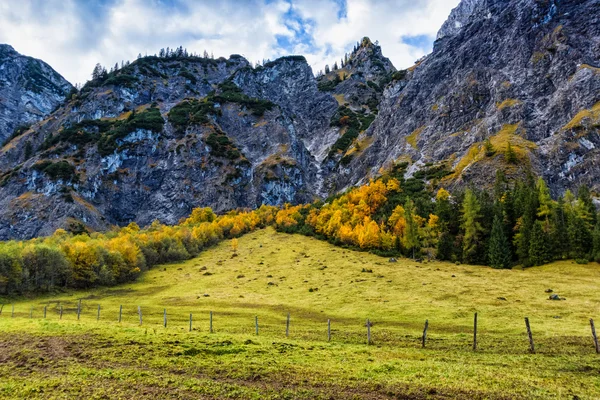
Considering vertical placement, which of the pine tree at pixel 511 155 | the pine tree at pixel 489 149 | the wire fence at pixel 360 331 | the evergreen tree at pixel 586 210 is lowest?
the wire fence at pixel 360 331

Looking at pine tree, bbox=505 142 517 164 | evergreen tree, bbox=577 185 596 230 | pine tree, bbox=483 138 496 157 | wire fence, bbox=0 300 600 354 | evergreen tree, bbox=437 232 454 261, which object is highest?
pine tree, bbox=483 138 496 157

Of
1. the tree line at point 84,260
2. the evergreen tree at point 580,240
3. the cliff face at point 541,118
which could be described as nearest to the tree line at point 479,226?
the evergreen tree at point 580,240

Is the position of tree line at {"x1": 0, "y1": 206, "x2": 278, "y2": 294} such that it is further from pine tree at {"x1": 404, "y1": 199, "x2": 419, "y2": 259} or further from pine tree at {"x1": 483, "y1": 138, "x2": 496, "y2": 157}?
pine tree at {"x1": 483, "y1": 138, "x2": 496, "y2": 157}

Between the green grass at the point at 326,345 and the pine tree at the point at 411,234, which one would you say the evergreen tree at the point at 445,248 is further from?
the green grass at the point at 326,345

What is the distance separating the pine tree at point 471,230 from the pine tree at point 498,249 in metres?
5.14

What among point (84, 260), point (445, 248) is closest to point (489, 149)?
point (445, 248)

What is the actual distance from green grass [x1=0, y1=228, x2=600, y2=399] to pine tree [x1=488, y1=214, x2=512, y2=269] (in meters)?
17.7

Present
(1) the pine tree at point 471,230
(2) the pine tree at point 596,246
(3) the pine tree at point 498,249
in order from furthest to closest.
Result: (1) the pine tree at point 471,230 → (3) the pine tree at point 498,249 → (2) the pine tree at point 596,246

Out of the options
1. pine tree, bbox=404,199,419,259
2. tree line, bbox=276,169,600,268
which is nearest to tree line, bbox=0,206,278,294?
tree line, bbox=276,169,600,268

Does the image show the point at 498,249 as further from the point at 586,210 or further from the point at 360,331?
the point at 360,331

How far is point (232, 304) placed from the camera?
208 ft

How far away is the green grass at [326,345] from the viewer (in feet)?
62.7

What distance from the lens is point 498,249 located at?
9506 centimetres

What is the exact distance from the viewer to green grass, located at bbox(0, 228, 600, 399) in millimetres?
19109
